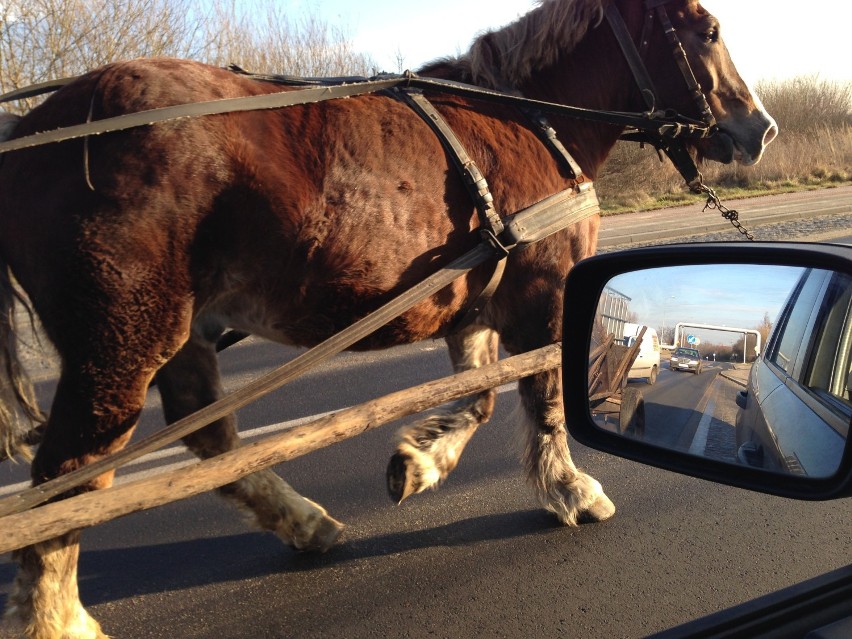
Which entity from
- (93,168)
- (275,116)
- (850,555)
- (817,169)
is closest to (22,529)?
(93,168)

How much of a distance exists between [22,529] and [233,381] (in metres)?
3.56

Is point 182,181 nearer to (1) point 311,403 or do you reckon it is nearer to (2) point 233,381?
(1) point 311,403

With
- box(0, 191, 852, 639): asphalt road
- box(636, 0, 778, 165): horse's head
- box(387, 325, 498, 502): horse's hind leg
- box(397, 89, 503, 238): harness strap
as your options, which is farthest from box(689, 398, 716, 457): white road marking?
box(636, 0, 778, 165): horse's head

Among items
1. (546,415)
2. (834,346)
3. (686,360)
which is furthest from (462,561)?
(834,346)

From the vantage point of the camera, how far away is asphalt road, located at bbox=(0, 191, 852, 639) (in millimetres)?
2568

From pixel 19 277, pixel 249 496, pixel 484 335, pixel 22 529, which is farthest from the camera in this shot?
pixel 484 335

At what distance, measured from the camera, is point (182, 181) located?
2309 millimetres

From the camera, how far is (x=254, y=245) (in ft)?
7.97

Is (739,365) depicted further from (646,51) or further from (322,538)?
(646,51)

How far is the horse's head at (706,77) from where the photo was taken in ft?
10.6

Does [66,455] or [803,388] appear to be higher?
[803,388]

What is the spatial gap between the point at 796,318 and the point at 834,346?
125 mm

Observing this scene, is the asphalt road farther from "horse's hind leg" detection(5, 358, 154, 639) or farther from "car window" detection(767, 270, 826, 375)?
"car window" detection(767, 270, 826, 375)

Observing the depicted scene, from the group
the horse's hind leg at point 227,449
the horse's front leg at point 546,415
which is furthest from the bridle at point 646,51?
the horse's hind leg at point 227,449
